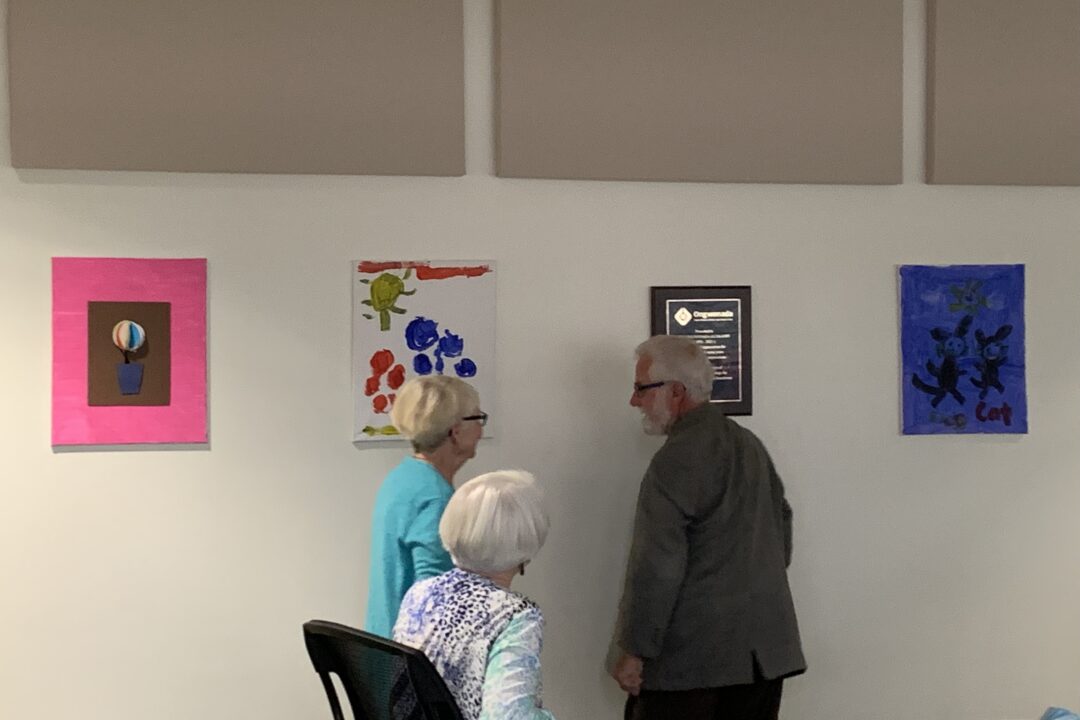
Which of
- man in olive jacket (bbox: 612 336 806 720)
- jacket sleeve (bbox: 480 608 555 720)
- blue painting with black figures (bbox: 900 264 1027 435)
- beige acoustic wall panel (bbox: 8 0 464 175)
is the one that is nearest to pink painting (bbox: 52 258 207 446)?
beige acoustic wall panel (bbox: 8 0 464 175)

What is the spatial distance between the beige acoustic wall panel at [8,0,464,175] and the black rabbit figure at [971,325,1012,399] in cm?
188

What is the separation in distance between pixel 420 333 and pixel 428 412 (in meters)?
0.72

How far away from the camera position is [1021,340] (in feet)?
14.5

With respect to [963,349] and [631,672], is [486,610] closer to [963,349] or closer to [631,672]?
[631,672]

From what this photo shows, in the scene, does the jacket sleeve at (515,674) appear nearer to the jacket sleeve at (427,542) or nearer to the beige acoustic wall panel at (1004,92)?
the jacket sleeve at (427,542)

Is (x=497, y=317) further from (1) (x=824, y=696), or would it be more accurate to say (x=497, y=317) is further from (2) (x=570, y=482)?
(1) (x=824, y=696)

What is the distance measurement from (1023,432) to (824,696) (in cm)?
114

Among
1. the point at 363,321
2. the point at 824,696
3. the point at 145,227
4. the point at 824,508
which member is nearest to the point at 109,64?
the point at 145,227

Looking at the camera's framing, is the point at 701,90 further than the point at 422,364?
Yes

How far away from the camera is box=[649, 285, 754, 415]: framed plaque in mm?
4230

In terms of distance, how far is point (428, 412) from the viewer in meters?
3.43

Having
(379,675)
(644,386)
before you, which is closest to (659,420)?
(644,386)

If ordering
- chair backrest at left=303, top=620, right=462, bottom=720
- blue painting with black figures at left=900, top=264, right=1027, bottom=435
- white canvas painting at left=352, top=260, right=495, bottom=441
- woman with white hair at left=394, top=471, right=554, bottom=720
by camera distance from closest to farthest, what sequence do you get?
chair backrest at left=303, top=620, right=462, bottom=720, woman with white hair at left=394, top=471, right=554, bottom=720, white canvas painting at left=352, top=260, right=495, bottom=441, blue painting with black figures at left=900, top=264, right=1027, bottom=435

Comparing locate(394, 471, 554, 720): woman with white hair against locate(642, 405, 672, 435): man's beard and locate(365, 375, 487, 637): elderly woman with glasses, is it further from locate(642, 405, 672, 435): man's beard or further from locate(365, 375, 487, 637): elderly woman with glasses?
locate(642, 405, 672, 435): man's beard
